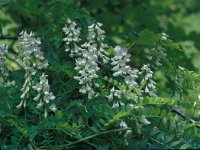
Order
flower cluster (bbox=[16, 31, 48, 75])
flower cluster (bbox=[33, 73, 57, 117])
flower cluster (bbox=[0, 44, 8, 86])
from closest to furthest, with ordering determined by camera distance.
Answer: flower cluster (bbox=[33, 73, 57, 117]) → flower cluster (bbox=[16, 31, 48, 75]) → flower cluster (bbox=[0, 44, 8, 86])

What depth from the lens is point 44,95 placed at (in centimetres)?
189

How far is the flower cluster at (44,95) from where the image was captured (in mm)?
1846

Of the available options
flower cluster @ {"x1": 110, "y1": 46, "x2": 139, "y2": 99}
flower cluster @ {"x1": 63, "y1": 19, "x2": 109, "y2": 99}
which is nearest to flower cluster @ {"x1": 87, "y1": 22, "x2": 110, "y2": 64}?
flower cluster @ {"x1": 63, "y1": 19, "x2": 109, "y2": 99}

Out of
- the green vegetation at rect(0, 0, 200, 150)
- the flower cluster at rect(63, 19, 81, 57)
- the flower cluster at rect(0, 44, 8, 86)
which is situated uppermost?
the flower cluster at rect(63, 19, 81, 57)

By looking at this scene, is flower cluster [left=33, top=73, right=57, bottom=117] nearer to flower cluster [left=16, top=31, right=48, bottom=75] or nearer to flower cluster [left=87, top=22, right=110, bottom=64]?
flower cluster [left=16, top=31, right=48, bottom=75]

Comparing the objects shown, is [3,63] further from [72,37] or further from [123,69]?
[123,69]

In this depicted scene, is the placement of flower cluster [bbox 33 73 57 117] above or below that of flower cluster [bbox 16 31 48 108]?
below

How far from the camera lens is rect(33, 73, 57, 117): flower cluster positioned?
1.85 m

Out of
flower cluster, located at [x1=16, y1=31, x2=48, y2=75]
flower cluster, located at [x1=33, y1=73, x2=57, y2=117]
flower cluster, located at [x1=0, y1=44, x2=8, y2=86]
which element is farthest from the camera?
flower cluster, located at [x1=0, y1=44, x2=8, y2=86]

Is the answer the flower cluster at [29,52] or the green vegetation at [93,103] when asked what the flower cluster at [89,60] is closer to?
the green vegetation at [93,103]

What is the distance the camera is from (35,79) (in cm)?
210

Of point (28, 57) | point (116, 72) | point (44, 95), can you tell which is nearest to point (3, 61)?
point (28, 57)

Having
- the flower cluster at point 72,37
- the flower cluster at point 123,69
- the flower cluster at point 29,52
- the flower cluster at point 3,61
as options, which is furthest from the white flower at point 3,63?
the flower cluster at point 123,69

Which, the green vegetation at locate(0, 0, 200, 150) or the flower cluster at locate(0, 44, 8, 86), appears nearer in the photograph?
the green vegetation at locate(0, 0, 200, 150)
